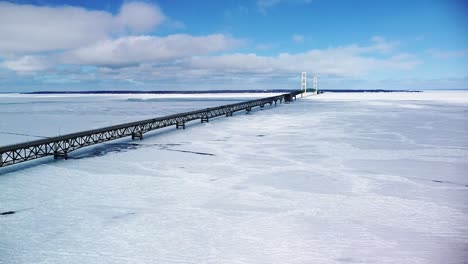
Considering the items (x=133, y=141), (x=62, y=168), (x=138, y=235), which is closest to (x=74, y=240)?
(x=138, y=235)

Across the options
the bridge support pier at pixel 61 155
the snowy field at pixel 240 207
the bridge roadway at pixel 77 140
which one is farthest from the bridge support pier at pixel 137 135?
the bridge support pier at pixel 61 155

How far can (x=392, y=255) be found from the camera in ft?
20.1

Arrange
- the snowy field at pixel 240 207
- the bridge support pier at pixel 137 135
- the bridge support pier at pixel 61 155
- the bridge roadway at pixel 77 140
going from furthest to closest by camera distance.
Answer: the bridge support pier at pixel 137 135 < the bridge support pier at pixel 61 155 < the bridge roadway at pixel 77 140 < the snowy field at pixel 240 207

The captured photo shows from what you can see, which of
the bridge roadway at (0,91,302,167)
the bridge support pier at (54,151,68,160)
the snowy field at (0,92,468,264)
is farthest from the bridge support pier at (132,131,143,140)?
the bridge support pier at (54,151,68,160)

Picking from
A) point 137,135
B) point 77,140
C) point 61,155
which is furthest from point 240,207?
point 77,140

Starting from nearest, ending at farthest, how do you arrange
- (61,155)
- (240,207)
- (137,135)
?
(240,207), (61,155), (137,135)

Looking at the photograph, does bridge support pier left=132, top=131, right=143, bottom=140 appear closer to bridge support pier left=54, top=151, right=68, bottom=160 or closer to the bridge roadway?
the bridge roadway

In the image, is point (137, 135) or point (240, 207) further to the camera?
point (137, 135)

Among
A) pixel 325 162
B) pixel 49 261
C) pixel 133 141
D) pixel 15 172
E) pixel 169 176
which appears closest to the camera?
pixel 49 261

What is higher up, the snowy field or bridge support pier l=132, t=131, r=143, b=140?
bridge support pier l=132, t=131, r=143, b=140

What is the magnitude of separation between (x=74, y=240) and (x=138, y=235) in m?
1.29

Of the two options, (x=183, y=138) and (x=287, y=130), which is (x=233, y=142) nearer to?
(x=183, y=138)

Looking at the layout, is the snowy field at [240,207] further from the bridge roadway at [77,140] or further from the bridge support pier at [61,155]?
the bridge roadway at [77,140]

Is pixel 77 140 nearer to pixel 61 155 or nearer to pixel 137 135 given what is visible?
pixel 137 135
